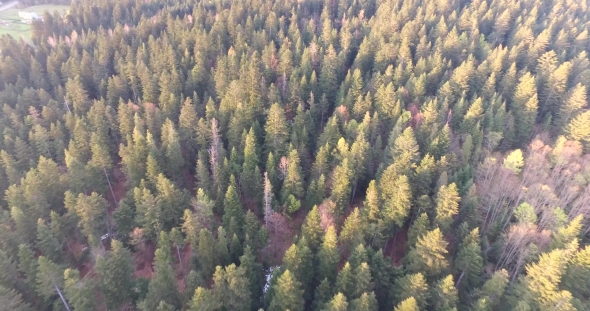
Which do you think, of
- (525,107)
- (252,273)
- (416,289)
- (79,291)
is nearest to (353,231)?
(416,289)

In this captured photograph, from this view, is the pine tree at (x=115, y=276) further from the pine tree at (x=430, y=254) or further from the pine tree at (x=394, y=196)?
the pine tree at (x=430, y=254)

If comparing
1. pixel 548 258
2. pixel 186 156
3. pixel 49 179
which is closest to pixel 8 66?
pixel 49 179

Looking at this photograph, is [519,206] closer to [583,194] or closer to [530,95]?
[583,194]

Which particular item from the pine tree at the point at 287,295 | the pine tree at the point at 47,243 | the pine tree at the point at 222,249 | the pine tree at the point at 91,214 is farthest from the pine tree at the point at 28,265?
the pine tree at the point at 287,295

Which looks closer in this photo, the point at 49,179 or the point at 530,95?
the point at 49,179

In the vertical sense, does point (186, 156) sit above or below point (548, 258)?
below
